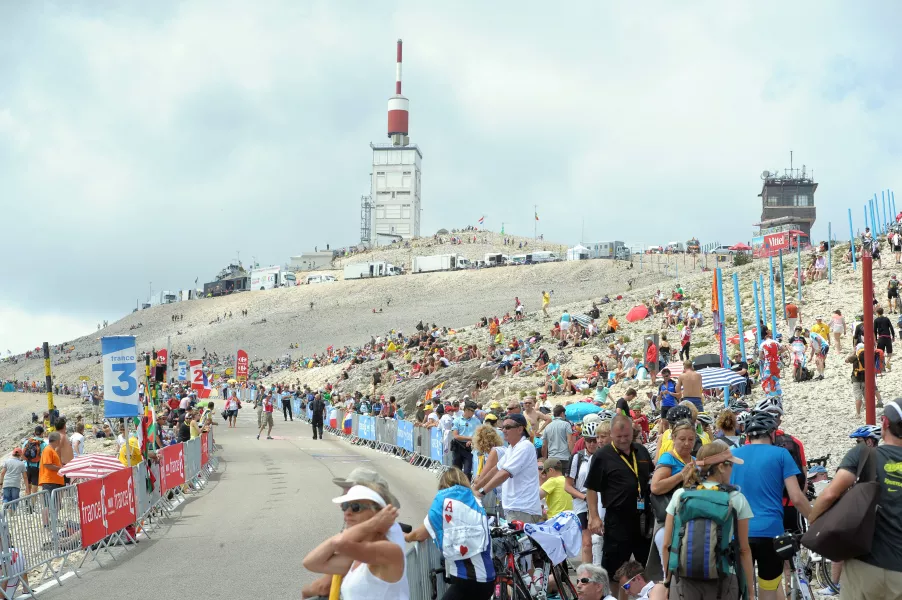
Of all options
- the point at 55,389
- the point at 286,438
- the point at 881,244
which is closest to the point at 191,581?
the point at 286,438

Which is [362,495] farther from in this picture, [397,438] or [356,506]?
[397,438]

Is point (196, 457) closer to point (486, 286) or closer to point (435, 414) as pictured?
point (435, 414)

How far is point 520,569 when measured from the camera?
775 centimetres

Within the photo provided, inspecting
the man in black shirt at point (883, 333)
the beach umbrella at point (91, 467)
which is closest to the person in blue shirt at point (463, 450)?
the beach umbrella at point (91, 467)

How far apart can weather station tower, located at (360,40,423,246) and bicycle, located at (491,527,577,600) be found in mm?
167092

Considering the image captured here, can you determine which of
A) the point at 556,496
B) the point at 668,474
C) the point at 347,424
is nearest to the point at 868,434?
the point at 668,474

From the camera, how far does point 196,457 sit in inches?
811

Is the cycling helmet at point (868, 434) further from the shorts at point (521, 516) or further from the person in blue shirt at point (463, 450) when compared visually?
the person in blue shirt at point (463, 450)

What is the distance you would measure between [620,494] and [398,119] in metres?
182

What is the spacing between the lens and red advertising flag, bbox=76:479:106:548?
11.7 m

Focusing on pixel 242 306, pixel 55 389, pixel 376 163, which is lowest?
pixel 55 389

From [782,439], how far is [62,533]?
841cm

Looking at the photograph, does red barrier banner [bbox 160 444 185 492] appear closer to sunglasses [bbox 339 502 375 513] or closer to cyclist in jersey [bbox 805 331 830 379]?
sunglasses [bbox 339 502 375 513]

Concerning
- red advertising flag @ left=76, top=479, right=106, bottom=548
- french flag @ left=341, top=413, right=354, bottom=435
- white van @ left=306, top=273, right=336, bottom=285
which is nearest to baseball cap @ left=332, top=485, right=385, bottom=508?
red advertising flag @ left=76, top=479, right=106, bottom=548
